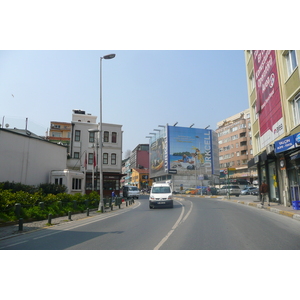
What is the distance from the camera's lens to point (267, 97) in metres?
21.4

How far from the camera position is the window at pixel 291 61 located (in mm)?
16748

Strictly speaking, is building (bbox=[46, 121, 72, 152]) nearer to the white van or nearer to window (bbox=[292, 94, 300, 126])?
the white van

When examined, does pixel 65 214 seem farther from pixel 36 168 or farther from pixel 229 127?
pixel 229 127

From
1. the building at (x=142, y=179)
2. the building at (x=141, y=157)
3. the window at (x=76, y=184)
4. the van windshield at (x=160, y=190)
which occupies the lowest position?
the van windshield at (x=160, y=190)

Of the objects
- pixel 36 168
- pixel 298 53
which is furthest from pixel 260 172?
pixel 36 168

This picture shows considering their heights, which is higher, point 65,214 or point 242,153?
point 242,153

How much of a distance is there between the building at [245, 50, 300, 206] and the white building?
1977 cm

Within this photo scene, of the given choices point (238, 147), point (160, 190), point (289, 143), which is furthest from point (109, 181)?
point (238, 147)

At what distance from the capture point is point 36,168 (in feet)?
79.1

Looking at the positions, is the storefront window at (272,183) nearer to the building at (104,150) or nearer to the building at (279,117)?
the building at (279,117)

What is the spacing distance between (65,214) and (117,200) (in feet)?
27.7

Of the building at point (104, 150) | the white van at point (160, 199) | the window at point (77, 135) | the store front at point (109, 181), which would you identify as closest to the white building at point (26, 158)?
the white van at point (160, 199)

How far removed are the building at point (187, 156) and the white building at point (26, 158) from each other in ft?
167

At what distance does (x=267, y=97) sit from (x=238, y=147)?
6025 centimetres
